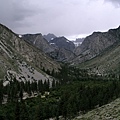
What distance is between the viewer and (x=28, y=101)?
174125 millimetres

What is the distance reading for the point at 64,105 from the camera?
442 ft

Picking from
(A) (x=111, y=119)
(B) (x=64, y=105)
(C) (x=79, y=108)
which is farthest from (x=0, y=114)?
(A) (x=111, y=119)

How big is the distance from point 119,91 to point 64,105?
51.9 meters

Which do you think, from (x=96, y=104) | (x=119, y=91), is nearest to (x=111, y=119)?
(x=96, y=104)

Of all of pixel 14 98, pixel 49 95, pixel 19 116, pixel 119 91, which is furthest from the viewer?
pixel 49 95

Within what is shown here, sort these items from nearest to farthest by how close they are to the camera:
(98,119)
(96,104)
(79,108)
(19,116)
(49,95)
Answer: (98,119), (19,116), (79,108), (96,104), (49,95)

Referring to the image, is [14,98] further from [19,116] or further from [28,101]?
[19,116]

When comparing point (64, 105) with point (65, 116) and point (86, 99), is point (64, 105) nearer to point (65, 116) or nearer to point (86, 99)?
point (65, 116)

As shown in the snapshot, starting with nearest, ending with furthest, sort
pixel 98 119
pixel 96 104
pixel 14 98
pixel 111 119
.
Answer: pixel 111 119 → pixel 98 119 → pixel 96 104 → pixel 14 98

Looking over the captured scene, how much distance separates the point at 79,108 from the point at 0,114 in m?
41.7

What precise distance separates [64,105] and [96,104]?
2487 centimetres

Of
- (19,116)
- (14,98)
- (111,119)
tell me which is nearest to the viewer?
(111,119)

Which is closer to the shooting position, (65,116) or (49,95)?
(65,116)

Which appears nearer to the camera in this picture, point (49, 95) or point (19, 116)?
point (19, 116)
